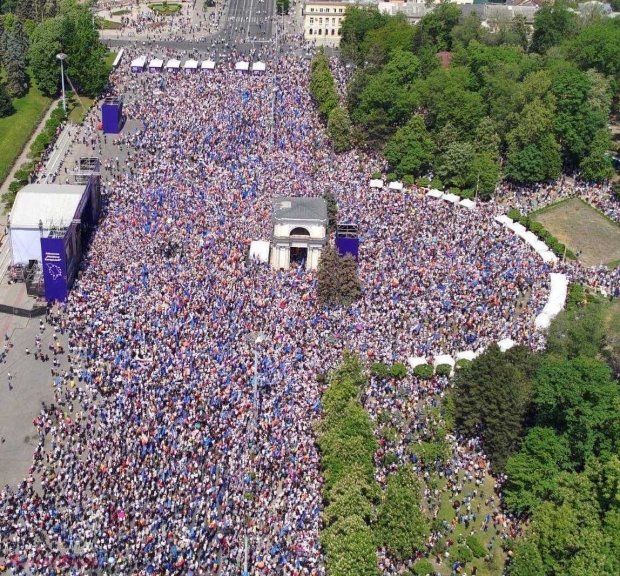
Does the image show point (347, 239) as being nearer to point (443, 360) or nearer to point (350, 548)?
point (443, 360)

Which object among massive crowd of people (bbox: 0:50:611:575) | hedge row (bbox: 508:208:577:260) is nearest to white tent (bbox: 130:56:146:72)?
massive crowd of people (bbox: 0:50:611:575)

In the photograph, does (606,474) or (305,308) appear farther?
(305,308)

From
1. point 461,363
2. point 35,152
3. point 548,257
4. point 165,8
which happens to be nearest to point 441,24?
point 165,8

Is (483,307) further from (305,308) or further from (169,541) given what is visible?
(169,541)

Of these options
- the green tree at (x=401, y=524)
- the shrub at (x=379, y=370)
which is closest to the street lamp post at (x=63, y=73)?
the shrub at (x=379, y=370)

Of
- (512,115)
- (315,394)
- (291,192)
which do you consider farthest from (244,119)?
(315,394)

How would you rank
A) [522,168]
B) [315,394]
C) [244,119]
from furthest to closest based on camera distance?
1. [244,119]
2. [522,168]
3. [315,394]

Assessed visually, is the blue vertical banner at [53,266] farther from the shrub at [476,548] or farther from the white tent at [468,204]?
the white tent at [468,204]
